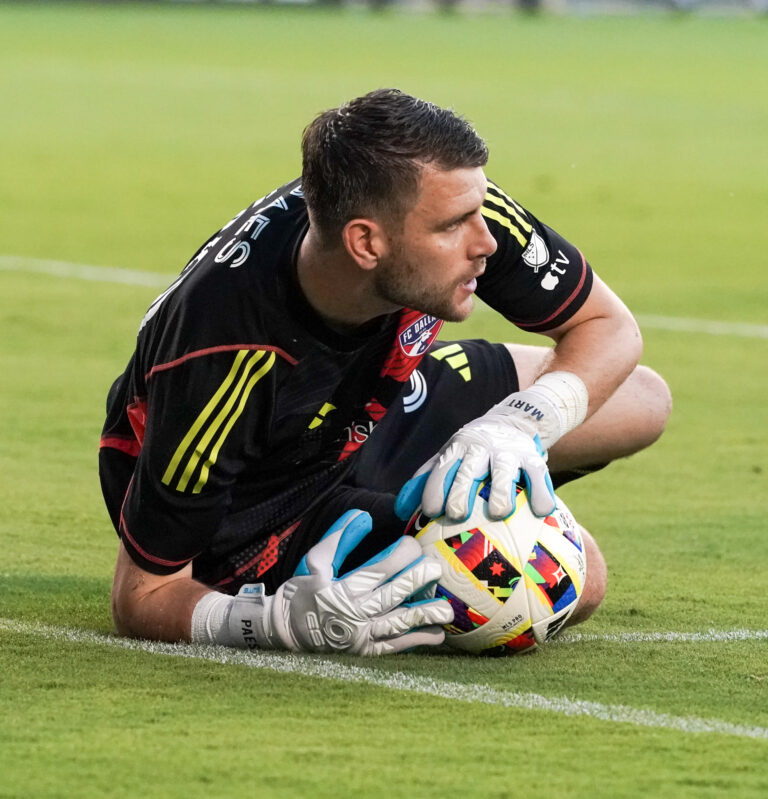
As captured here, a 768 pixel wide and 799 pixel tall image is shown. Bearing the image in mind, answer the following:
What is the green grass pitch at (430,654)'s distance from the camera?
3645mm

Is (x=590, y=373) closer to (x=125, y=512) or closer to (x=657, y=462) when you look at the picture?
(x=125, y=512)

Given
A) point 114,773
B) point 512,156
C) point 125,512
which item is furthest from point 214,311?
point 512,156

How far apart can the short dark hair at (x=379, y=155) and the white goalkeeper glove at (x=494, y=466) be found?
61 cm

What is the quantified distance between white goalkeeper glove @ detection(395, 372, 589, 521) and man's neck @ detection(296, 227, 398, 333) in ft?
1.31

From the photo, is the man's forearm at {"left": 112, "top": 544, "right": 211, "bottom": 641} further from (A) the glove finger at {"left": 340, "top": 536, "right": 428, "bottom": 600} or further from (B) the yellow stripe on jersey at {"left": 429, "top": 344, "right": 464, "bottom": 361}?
(B) the yellow stripe on jersey at {"left": 429, "top": 344, "right": 464, "bottom": 361}

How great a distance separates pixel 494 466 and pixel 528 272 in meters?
0.64

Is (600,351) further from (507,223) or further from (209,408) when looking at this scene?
(209,408)

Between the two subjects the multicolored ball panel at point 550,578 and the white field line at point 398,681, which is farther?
the multicolored ball panel at point 550,578

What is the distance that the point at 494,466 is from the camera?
174 inches

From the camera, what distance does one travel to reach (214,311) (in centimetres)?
430

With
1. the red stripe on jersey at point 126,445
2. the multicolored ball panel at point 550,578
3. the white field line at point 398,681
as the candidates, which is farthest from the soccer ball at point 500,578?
the red stripe on jersey at point 126,445

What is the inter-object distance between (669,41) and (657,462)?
40.6 meters

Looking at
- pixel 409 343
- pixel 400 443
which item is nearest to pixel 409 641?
pixel 409 343

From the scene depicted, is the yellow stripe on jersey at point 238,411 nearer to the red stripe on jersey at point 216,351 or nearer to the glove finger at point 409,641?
the red stripe on jersey at point 216,351
